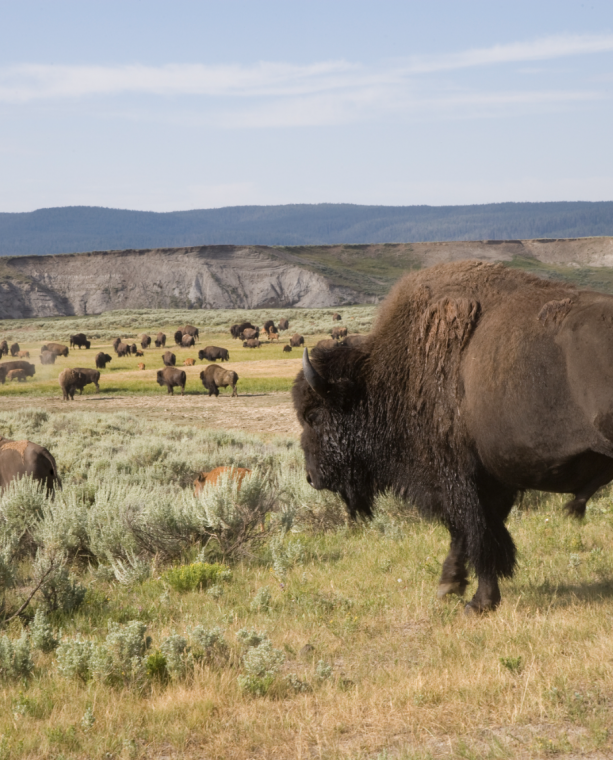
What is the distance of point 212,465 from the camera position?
1245cm

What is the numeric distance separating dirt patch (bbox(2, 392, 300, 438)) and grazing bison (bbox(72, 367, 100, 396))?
0.57 m

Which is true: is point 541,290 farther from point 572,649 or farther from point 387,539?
point 387,539

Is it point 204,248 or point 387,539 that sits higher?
point 204,248

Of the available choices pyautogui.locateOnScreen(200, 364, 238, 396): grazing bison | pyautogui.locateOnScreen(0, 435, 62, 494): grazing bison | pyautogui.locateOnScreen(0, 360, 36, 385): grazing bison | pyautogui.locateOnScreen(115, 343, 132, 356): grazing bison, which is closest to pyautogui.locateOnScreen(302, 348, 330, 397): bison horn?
pyautogui.locateOnScreen(0, 435, 62, 494): grazing bison

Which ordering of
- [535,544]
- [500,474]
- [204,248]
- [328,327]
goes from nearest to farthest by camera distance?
[500,474]
[535,544]
[328,327]
[204,248]

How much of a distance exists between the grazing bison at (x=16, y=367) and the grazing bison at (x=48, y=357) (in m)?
2.56

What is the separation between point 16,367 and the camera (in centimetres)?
3155

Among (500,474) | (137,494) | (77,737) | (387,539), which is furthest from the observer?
(137,494)

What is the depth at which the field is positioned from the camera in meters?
2.92

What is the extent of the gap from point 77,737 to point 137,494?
14.8ft

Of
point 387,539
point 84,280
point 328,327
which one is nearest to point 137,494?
point 387,539

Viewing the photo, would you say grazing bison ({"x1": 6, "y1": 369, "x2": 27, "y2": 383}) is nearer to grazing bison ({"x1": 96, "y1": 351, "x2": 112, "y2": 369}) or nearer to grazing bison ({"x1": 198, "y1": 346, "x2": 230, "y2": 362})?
grazing bison ({"x1": 96, "y1": 351, "x2": 112, "y2": 369})

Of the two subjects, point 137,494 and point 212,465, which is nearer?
point 137,494

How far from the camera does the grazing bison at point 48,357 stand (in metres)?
35.4
